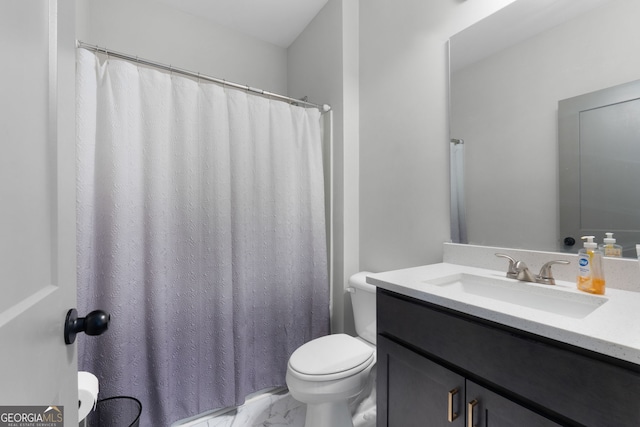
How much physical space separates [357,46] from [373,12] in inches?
7.9

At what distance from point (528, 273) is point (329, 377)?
0.86 m

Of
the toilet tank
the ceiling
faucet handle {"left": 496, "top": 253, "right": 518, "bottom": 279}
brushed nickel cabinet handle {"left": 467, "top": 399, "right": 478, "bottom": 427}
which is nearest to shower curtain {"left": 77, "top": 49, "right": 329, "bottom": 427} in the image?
the toilet tank

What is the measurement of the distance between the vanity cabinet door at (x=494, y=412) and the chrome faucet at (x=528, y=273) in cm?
47

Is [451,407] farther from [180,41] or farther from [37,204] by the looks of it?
[180,41]

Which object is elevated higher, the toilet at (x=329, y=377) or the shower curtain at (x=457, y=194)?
the shower curtain at (x=457, y=194)

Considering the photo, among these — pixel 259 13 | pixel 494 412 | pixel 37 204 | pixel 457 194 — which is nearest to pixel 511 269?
pixel 457 194

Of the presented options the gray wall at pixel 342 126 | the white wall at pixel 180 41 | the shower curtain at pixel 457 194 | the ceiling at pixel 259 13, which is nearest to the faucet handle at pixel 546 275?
the shower curtain at pixel 457 194

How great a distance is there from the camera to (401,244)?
1590 mm

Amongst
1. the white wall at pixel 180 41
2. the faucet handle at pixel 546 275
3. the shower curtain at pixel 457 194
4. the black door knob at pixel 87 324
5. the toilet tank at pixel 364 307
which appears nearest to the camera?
the black door knob at pixel 87 324

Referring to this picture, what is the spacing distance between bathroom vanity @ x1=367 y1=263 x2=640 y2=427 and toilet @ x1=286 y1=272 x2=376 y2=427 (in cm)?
20

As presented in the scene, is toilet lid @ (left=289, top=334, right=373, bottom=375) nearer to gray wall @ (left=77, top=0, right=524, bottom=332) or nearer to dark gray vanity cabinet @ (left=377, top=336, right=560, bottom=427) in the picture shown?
dark gray vanity cabinet @ (left=377, top=336, right=560, bottom=427)

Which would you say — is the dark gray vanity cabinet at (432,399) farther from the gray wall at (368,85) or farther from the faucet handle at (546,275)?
the gray wall at (368,85)

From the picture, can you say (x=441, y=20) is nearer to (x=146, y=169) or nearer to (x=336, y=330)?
(x=146, y=169)

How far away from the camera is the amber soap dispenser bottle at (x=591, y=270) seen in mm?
845
